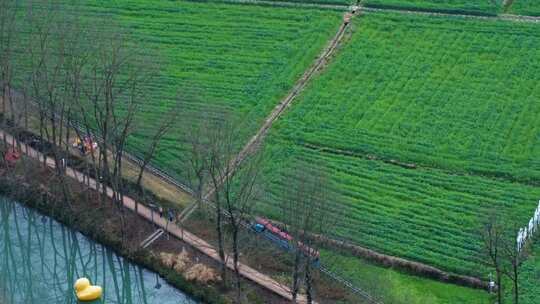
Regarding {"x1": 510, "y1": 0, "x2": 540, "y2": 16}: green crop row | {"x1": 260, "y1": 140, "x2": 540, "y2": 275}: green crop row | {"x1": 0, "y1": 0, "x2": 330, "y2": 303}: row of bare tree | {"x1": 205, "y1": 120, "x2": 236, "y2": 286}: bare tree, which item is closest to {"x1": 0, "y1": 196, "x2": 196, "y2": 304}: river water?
{"x1": 0, "y1": 0, "x2": 330, "y2": 303}: row of bare tree

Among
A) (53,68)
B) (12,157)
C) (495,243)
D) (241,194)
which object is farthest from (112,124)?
(495,243)

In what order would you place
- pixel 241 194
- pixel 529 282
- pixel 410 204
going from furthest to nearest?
pixel 410 204 < pixel 241 194 < pixel 529 282

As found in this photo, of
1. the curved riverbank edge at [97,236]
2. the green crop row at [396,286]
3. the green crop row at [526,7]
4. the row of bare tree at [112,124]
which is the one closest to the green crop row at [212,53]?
the row of bare tree at [112,124]

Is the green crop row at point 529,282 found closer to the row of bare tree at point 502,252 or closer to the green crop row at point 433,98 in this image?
the row of bare tree at point 502,252

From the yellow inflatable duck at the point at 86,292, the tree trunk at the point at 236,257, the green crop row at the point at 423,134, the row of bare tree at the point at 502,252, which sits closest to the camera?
the yellow inflatable duck at the point at 86,292

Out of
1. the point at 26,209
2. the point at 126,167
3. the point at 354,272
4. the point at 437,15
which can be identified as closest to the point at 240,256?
the point at 354,272

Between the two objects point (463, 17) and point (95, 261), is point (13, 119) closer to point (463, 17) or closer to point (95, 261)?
point (95, 261)

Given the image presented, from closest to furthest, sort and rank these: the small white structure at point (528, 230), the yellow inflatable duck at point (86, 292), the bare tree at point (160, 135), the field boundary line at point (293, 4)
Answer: the yellow inflatable duck at point (86, 292) → the small white structure at point (528, 230) → the bare tree at point (160, 135) → the field boundary line at point (293, 4)

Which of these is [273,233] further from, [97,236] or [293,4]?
[293,4]
